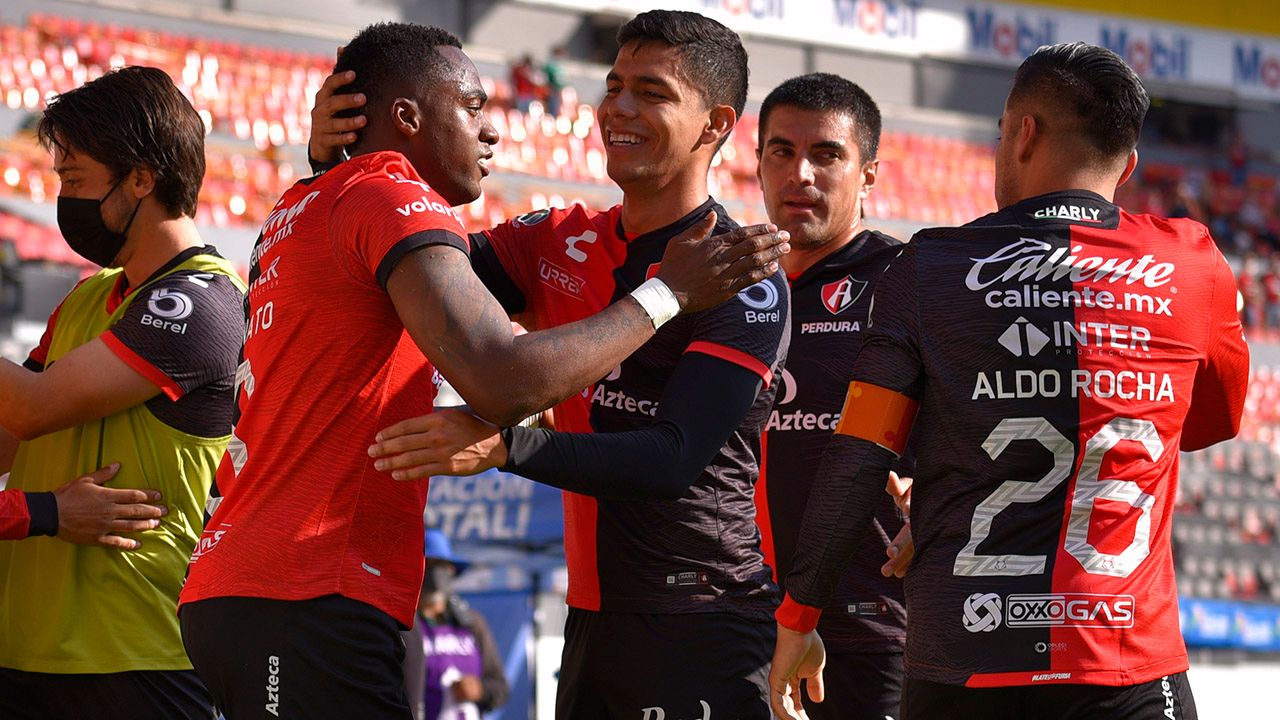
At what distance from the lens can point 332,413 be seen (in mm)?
2754

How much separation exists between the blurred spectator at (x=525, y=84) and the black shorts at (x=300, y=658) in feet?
66.4

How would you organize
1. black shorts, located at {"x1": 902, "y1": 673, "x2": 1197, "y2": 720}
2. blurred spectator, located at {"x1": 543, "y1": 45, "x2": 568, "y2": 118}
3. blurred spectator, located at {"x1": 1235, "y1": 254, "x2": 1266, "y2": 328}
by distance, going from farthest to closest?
blurred spectator, located at {"x1": 1235, "y1": 254, "x2": 1266, "y2": 328}
blurred spectator, located at {"x1": 543, "y1": 45, "x2": 568, "y2": 118}
black shorts, located at {"x1": 902, "y1": 673, "x2": 1197, "y2": 720}

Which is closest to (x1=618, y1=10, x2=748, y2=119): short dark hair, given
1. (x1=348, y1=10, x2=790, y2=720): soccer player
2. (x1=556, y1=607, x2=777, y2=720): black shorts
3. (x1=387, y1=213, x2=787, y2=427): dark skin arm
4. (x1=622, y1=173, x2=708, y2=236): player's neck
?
(x1=348, y1=10, x2=790, y2=720): soccer player

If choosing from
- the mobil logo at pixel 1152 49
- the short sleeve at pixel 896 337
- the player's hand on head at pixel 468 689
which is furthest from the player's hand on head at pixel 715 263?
the mobil logo at pixel 1152 49

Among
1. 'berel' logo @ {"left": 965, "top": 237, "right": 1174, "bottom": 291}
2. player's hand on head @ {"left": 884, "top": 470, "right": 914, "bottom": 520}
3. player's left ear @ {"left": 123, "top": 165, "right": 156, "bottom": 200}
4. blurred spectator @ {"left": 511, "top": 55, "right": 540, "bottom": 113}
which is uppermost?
blurred spectator @ {"left": 511, "top": 55, "right": 540, "bottom": 113}

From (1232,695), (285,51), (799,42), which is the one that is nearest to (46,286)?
(285,51)

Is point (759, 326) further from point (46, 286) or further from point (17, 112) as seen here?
point (17, 112)

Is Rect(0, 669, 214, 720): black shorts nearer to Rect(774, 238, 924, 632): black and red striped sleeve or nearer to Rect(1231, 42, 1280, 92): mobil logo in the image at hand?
Rect(774, 238, 924, 632): black and red striped sleeve

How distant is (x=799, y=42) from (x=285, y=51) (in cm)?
1098

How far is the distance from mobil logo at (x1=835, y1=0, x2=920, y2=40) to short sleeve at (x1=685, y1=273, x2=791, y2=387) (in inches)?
1034

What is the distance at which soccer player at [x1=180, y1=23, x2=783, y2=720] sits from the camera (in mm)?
2650

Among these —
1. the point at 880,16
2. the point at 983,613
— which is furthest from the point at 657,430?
the point at 880,16

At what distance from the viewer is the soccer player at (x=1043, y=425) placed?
306 cm

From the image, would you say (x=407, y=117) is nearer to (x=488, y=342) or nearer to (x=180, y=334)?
(x=488, y=342)
